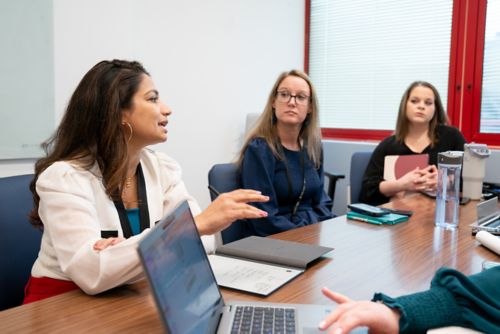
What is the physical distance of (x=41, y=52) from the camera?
2354 millimetres

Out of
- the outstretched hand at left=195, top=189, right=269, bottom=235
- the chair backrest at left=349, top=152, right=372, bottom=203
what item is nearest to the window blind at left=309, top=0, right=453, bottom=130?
the chair backrest at left=349, top=152, right=372, bottom=203

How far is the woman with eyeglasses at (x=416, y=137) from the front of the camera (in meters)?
2.60

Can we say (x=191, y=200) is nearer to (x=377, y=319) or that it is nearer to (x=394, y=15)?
(x=377, y=319)

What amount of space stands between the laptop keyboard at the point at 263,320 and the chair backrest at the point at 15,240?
2.40ft

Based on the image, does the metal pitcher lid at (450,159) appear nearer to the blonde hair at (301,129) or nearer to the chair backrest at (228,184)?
the blonde hair at (301,129)

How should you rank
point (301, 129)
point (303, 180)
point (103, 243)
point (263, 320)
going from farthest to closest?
point (301, 129)
point (303, 180)
point (103, 243)
point (263, 320)

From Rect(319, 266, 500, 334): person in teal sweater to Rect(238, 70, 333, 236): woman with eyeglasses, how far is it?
117cm

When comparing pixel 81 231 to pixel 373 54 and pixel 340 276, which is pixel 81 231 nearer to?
pixel 340 276

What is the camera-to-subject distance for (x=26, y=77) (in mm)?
2297

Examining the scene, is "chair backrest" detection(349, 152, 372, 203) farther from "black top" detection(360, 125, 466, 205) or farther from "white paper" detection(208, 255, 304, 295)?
"white paper" detection(208, 255, 304, 295)

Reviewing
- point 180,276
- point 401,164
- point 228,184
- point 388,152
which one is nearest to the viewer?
point 180,276

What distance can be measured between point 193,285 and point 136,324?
18 cm

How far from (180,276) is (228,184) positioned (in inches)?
52.3

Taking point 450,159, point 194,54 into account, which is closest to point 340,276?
point 450,159
